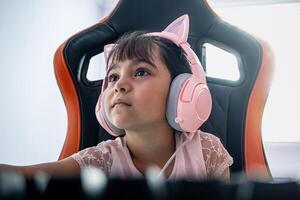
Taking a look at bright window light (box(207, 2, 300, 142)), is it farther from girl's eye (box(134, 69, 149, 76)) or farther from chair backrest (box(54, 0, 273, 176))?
girl's eye (box(134, 69, 149, 76))

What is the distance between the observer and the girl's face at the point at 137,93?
0.70m

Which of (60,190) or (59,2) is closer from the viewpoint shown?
(60,190)

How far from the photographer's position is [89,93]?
2.93 feet

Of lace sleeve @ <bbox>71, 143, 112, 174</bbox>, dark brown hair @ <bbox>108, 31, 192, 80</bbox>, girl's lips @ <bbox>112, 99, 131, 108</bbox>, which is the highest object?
dark brown hair @ <bbox>108, 31, 192, 80</bbox>

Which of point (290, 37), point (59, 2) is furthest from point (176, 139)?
point (290, 37)

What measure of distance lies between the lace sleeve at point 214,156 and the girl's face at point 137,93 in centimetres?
15

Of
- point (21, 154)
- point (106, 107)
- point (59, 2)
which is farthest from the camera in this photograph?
point (59, 2)

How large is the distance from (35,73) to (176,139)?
35.0 inches

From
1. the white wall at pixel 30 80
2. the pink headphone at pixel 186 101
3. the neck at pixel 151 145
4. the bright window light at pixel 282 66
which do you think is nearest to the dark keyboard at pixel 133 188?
the pink headphone at pixel 186 101

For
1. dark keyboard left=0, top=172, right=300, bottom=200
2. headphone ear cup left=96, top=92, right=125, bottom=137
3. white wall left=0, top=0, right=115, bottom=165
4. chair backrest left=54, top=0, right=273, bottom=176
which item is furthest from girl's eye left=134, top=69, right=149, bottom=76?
white wall left=0, top=0, right=115, bottom=165

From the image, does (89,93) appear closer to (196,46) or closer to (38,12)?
(196,46)

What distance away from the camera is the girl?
0.69m

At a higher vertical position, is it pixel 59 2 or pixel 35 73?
pixel 59 2

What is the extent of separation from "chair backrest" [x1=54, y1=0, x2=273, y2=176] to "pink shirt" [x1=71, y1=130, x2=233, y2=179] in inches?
2.1
